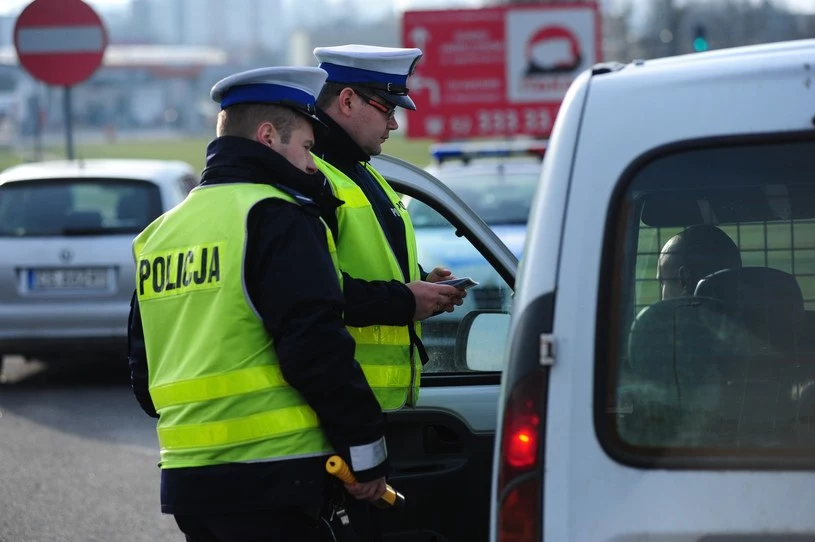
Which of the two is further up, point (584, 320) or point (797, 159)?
point (797, 159)

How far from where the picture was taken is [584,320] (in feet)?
8.30

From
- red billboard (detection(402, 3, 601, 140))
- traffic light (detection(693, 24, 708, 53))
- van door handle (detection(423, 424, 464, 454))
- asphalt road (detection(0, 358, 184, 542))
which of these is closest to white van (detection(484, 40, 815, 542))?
van door handle (detection(423, 424, 464, 454))

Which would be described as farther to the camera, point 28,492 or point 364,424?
point 28,492

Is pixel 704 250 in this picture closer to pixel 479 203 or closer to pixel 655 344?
pixel 655 344

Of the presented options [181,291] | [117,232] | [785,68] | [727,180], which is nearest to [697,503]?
[727,180]

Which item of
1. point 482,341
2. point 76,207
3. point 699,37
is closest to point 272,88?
point 482,341

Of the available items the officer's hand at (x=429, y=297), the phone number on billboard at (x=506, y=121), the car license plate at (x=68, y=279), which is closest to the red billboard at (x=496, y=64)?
the phone number on billboard at (x=506, y=121)

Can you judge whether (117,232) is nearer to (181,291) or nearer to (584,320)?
(181,291)

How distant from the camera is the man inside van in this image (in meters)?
2.75

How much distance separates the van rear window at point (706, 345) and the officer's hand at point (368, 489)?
2.62 ft

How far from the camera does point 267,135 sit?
3.24 meters

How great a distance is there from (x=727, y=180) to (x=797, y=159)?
0.13 meters

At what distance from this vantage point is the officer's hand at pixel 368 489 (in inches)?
125

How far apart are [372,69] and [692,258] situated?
4.05ft
